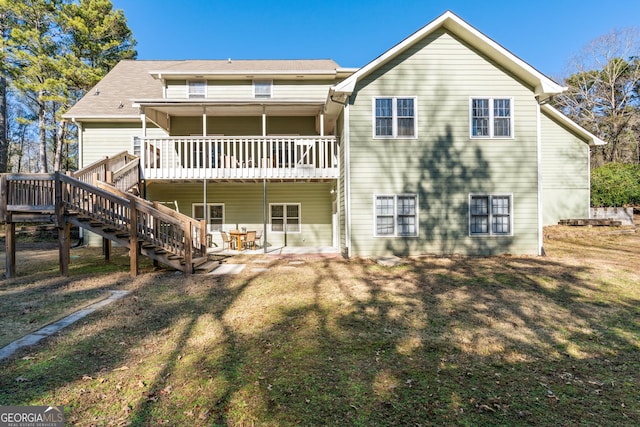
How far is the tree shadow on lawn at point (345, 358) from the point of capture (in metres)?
3.12

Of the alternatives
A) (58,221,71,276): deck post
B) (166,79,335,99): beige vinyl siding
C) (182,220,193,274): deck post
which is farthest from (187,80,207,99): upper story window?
(182,220,193,274): deck post

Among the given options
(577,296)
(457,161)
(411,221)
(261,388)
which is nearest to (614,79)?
(457,161)

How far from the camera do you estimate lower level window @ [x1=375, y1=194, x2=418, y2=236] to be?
36.3 feet

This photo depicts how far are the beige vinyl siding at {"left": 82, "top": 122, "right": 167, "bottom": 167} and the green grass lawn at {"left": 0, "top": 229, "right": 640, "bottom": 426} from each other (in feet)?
33.0

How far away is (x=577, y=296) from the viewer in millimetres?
6836

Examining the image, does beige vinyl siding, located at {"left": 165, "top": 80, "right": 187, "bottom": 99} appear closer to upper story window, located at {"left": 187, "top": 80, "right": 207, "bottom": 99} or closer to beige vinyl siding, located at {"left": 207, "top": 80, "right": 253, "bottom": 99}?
upper story window, located at {"left": 187, "top": 80, "right": 207, "bottom": 99}

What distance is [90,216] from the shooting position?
8.50 m

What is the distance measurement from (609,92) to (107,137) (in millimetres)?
38131

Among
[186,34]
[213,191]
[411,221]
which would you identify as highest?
[186,34]

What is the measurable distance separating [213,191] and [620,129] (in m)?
33.1

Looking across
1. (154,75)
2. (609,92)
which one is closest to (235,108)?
(154,75)

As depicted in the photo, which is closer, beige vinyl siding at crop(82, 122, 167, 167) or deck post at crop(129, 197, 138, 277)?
deck post at crop(129, 197, 138, 277)

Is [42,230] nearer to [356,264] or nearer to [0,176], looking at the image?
[0,176]

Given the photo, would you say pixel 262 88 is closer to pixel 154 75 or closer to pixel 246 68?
pixel 246 68
